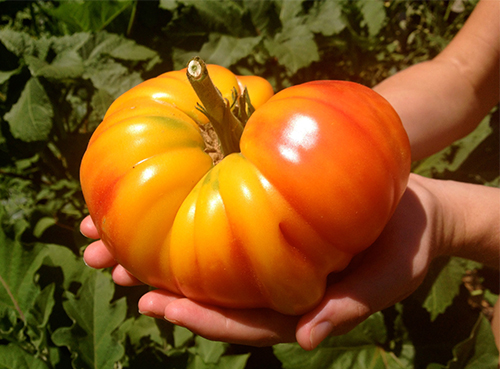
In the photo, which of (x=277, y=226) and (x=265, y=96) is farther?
(x=265, y=96)

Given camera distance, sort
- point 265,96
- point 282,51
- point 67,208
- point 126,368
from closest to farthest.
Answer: point 265,96
point 126,368
point 282,51
point 67,208

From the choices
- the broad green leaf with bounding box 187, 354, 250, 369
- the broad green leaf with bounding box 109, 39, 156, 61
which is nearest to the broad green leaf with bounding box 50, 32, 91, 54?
the broad green leaf with bounding box 109, 39, 156, 61

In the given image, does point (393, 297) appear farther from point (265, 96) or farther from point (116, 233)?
point (116, 233)

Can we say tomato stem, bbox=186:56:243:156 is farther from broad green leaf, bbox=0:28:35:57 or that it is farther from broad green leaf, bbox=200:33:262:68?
broad green leaf, bbox=0:28:35:57

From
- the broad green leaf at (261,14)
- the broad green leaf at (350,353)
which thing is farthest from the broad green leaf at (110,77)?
the broad green leaf at (350,353)

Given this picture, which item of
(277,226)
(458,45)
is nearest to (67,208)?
(277,226)

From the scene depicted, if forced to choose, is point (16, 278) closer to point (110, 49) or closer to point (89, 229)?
point (89, 229)
